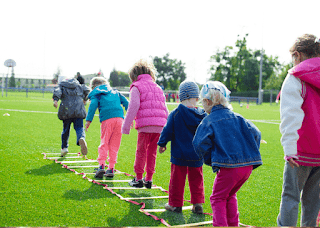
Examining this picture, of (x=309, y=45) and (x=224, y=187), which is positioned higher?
(x=309, y=45)

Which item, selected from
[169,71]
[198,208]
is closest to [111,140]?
[198,208]

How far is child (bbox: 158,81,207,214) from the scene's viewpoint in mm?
3750

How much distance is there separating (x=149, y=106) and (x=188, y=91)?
1.09m

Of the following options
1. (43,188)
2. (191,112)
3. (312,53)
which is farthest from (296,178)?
(43,188)

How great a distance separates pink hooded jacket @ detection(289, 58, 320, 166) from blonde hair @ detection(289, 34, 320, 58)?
125 millimetres

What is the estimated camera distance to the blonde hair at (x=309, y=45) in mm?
2838

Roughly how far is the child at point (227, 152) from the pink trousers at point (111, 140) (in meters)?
2.77

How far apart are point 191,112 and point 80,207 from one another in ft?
5.76

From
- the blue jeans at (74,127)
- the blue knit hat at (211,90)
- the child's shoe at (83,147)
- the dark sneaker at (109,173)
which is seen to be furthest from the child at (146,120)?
the blue jeans at (74,127)

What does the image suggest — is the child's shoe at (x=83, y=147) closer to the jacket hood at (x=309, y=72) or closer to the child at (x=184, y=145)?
the child at (x=184, y=145)

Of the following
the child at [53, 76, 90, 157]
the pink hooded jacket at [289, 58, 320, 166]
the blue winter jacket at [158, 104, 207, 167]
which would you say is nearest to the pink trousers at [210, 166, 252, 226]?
the pink hooded jacket at [289, 58, 320, 166]

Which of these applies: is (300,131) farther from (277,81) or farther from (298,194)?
(277,81)

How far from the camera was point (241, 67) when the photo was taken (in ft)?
236

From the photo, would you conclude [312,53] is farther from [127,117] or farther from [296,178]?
[127,117]
